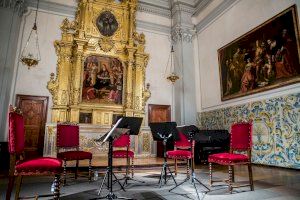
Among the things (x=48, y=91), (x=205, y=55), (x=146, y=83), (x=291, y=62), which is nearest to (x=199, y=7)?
(x=205, y=55)

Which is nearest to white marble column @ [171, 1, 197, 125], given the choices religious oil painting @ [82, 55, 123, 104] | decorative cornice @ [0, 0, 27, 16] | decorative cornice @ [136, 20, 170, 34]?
decorative cornice @ [136, 20, 170, 34]

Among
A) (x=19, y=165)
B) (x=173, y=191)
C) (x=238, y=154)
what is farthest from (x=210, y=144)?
(x=19, y=165)

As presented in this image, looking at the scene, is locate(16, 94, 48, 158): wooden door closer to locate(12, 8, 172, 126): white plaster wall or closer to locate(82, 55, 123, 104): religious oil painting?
locate(12, 8, 172, 126): white plaster wall

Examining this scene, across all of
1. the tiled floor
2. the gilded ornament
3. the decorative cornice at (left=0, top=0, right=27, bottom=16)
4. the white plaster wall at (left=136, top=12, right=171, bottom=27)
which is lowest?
the tiled floor

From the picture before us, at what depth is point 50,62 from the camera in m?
8.03

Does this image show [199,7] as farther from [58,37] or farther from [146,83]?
[58,37]

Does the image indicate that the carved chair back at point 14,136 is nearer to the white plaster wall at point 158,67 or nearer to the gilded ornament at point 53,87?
the gilded ornament at point 53,87

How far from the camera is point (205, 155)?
668 centimetres

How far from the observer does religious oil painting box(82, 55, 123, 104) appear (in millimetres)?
8117

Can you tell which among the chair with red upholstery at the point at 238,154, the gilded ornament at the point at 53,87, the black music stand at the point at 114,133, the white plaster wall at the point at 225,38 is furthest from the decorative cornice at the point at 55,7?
the chair with red upholstery at the point at 238,154

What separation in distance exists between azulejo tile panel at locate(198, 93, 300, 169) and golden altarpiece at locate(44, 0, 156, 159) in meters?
3.66

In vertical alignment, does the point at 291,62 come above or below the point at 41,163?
above

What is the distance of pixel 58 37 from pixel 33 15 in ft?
Answer: 3.63

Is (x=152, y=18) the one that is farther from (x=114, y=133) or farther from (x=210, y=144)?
(x=114, y=133)
